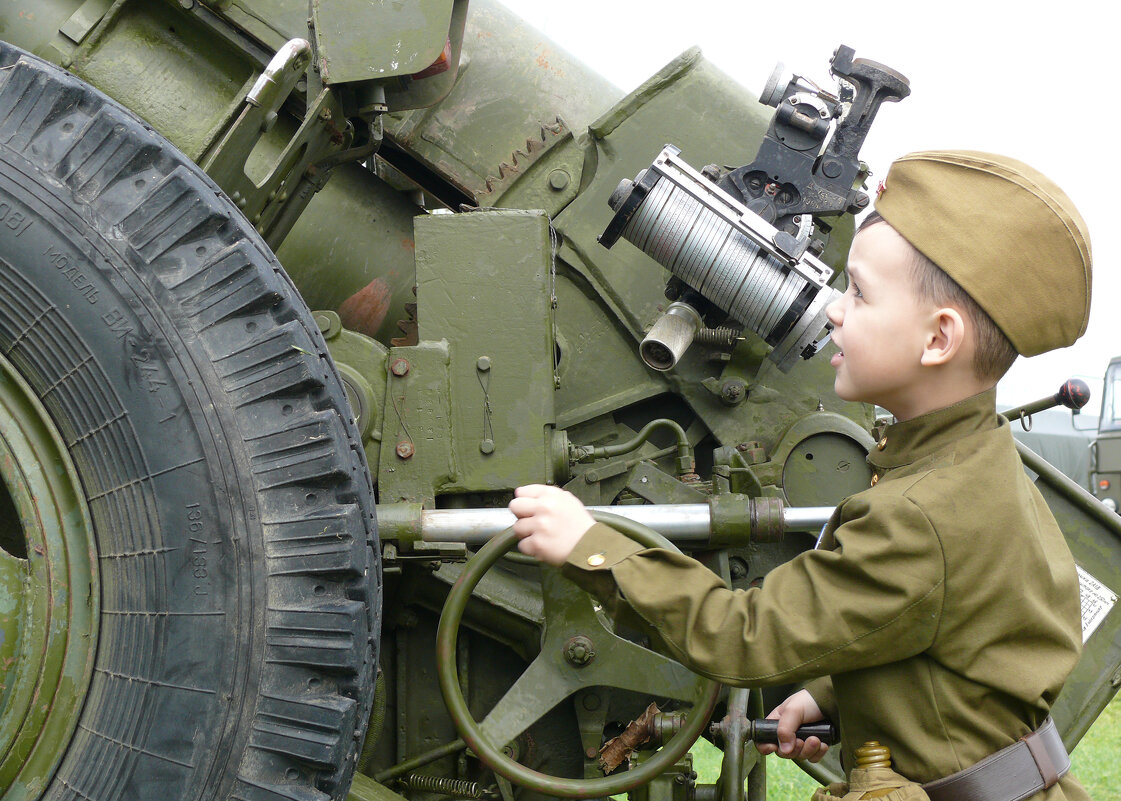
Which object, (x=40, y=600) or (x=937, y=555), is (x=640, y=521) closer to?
(x=937, y=555)

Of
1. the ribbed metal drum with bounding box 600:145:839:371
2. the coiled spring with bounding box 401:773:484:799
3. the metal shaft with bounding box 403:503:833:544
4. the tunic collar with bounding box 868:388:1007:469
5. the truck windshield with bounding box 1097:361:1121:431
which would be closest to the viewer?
the tunic collar with bounding box 868:388:1007:469

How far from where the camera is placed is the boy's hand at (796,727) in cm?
157

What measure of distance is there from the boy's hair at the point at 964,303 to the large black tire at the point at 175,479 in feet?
2.60

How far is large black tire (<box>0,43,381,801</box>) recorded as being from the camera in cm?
143

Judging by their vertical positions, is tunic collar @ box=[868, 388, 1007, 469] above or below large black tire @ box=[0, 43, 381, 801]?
above

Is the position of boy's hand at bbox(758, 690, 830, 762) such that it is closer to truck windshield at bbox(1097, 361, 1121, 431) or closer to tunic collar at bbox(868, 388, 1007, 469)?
tunic collar at bbox(868, 388, 1007, 469)

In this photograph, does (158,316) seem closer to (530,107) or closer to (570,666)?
(570,666)

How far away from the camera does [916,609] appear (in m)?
1.22

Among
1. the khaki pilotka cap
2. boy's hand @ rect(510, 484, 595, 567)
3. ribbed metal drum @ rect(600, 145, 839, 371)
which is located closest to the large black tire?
boy's hand @ rect(510, 484, 595, 567)

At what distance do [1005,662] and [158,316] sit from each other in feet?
3.73

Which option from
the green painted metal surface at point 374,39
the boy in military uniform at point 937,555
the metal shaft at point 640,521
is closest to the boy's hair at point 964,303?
the boy in military uniform at point 937,555

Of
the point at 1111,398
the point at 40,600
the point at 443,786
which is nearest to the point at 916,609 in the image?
the point at 40,600

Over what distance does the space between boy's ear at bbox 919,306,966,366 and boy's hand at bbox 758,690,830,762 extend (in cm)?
57

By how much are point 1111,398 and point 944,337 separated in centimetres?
1086
